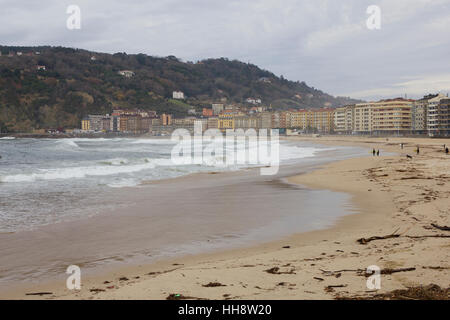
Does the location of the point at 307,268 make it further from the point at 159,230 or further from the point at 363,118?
the point at 363,118

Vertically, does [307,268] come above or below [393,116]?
below

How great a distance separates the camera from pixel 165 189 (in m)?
13.9

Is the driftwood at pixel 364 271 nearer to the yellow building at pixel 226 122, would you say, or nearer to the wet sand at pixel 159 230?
the wet sand at pixel 159 230

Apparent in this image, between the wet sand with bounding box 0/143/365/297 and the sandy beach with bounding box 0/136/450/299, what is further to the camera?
the wet sand with bounding box 0/143/365/297

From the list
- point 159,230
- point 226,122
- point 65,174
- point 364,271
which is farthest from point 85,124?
point 364,271

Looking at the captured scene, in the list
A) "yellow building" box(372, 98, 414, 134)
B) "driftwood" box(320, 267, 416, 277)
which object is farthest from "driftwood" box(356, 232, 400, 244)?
"yellow building" box(372, 98, 414, 134)

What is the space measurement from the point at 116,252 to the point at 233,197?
5934 mm

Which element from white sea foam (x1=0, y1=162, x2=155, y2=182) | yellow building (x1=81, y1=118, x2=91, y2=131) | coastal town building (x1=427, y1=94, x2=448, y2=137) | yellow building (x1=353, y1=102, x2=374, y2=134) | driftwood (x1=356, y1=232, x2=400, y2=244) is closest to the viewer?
driftwood (x1=356, y1=232, x2=400, y2=244)

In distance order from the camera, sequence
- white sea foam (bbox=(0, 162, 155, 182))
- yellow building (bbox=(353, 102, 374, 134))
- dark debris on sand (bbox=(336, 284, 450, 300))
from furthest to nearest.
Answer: yellow building (bbox=(353, 102, 374, 134)) → white sea foam (bbox=(0, 162, 155, 182)) → dark debris on sand (bbox=(336, 284, 450, 300))

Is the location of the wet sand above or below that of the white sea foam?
below

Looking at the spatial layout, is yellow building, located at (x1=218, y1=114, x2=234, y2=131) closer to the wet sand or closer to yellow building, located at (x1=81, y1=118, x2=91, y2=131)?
yellow building, located at (x1=81, y1=118, x2=91, y2=131)

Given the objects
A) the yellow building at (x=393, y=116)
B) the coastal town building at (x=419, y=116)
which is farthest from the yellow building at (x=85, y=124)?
the coastal town building at (x=419, y=116)

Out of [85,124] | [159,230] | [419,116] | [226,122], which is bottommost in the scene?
[159,230]
